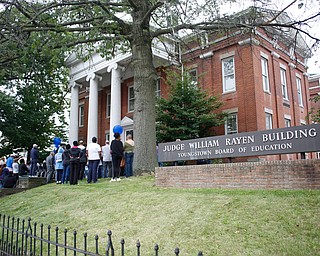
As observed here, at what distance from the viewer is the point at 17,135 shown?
23.4 m

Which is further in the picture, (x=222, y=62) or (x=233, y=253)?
(x=222, y=62)

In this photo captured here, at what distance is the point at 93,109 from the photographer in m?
24.0

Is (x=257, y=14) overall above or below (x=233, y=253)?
above

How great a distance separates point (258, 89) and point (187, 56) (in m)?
5.64

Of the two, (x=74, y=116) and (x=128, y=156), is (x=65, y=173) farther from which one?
(x=74, y=116)

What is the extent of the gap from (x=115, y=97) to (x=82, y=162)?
1043 cm

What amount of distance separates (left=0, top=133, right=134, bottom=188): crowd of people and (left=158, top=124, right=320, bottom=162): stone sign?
2812mm

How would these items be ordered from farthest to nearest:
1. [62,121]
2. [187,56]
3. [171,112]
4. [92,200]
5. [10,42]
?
[62,121] < [187,56] < [171,112] < [10,42] < [92,200]

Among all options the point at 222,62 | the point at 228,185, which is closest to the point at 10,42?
the point at 228,185

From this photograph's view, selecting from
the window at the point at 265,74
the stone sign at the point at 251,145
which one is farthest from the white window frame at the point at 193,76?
the stone sign at the point at 251,145

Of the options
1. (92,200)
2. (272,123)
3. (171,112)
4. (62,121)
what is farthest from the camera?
(62,121)

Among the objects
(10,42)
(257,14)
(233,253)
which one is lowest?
(233,253)

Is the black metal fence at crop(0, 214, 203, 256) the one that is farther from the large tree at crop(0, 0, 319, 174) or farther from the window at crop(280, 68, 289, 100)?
the window at crop(280, 68, 289, 100)

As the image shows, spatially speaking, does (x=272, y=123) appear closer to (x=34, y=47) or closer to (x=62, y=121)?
(x=34, y=47)
